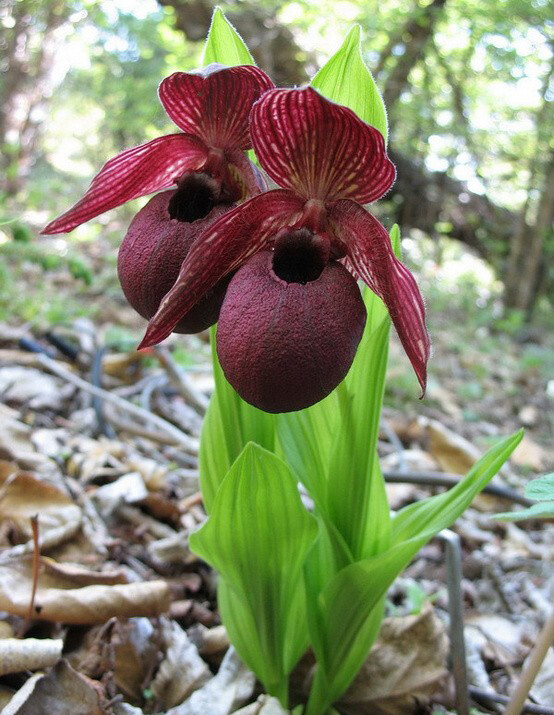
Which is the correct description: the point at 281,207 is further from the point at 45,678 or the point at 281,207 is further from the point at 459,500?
the point at 45,678

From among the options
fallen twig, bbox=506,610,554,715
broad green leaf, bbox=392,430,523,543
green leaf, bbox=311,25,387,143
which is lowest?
fallen twig, bbox=506,610,554,715

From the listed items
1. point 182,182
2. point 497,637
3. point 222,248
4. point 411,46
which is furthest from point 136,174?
point 411,46

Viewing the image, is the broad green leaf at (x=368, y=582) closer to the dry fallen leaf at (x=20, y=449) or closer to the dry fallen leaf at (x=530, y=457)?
the dry fallen leaf at (x=20, y=449)

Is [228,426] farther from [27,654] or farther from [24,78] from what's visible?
[24,78]

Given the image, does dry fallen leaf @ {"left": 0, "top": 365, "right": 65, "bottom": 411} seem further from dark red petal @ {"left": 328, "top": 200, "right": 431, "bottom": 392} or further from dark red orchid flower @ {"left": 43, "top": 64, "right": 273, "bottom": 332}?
dark red petal @ {"left": 328, "top": 200, "right": 431, "bottom": 392}

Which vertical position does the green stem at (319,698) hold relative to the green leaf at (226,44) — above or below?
below

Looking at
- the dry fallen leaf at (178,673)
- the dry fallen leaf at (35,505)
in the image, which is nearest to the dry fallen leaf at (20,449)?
the dry fallen leaf at (35,505)

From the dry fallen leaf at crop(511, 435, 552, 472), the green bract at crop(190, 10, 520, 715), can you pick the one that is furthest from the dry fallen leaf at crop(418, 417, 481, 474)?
the green bract at crop(190, 10, 520, 715)
